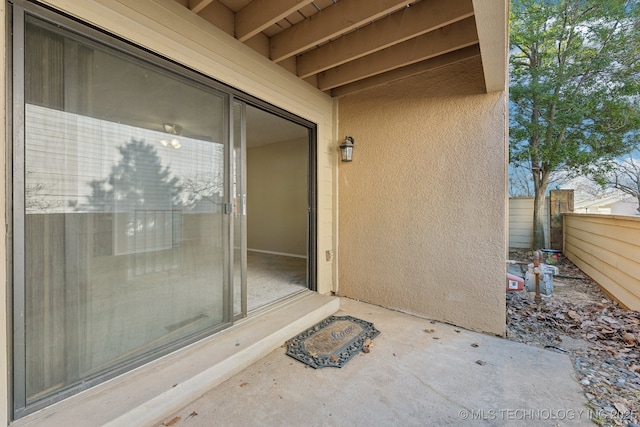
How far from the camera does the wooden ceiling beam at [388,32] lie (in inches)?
80.0

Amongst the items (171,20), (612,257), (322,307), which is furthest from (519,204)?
(171,20)

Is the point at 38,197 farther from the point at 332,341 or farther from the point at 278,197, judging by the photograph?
the point at 278,197

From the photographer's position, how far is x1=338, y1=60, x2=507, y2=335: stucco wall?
255 cm

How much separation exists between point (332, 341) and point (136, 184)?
1957 mm

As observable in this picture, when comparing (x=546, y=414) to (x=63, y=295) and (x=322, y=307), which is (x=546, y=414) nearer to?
(x=322, y=307)

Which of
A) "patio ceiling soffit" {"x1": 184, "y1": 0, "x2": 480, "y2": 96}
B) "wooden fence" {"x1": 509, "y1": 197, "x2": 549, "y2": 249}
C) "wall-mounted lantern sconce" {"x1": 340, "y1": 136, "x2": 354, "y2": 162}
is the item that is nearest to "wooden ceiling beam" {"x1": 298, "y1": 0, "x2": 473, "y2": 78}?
"patio ceiling soffit" {"x1": 184, "y1": 0, "x2": 480, "y2": 96}

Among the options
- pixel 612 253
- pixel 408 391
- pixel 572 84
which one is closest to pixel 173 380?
pixel 408 391

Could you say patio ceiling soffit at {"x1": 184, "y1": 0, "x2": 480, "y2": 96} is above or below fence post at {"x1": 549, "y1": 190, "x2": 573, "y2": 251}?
above

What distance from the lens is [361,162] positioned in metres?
3.34

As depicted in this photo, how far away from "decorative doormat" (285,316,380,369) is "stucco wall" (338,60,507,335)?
69 cm

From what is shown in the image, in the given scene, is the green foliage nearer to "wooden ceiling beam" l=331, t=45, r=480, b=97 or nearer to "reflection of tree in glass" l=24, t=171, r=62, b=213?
"wooden ceiling beam" l=331, t=45, r=480, b=97

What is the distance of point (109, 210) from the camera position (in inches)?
64.9

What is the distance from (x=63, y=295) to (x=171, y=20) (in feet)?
6.31

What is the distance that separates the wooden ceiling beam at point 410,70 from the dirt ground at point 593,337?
271cm
